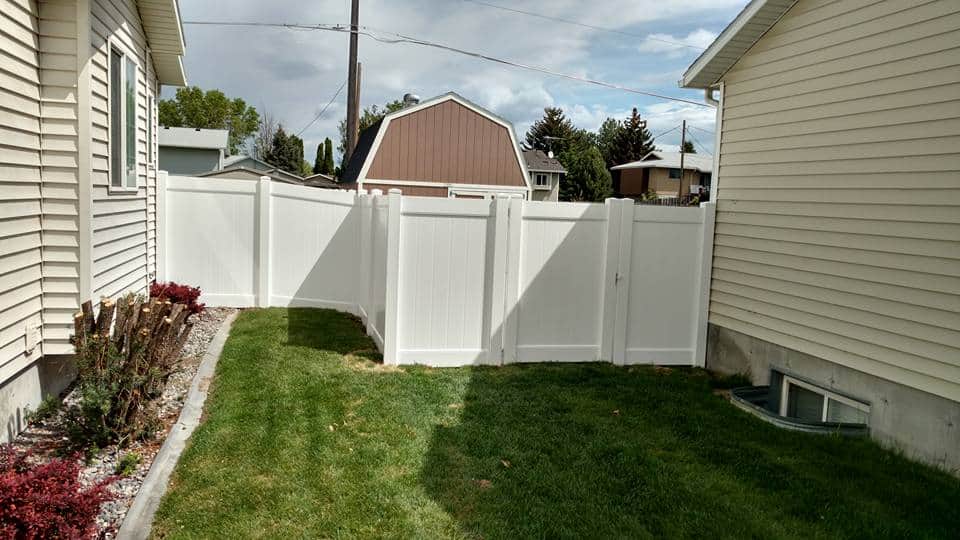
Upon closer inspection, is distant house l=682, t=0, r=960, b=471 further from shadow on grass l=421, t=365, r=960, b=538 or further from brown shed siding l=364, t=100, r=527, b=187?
brown shed siding l=364, t=100, r=527, b=187

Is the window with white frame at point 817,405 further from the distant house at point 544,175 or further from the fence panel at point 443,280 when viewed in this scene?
the distant house at point 544,175

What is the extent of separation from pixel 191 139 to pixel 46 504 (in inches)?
1450

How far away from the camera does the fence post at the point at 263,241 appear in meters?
9.62

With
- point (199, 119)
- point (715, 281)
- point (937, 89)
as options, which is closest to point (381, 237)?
point (715, 281)

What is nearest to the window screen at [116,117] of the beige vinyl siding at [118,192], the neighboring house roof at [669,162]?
the beige vinyl siding at [118,192]

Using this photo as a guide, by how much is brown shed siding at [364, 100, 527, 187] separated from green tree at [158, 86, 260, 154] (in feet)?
145

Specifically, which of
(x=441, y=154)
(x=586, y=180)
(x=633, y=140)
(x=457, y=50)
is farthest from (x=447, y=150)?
(x=633, y=140)

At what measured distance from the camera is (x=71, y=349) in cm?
534

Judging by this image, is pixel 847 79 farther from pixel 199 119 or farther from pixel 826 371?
pixel 199 119

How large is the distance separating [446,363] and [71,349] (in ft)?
11.5

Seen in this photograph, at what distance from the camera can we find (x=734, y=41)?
7.01 metres

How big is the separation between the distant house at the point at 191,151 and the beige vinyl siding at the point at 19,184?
3355 centimetres

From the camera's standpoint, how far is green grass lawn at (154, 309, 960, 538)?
391 centimetres

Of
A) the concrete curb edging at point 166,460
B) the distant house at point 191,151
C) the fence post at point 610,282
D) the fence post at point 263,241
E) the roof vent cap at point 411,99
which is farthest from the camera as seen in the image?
the distant house at point 191,151
